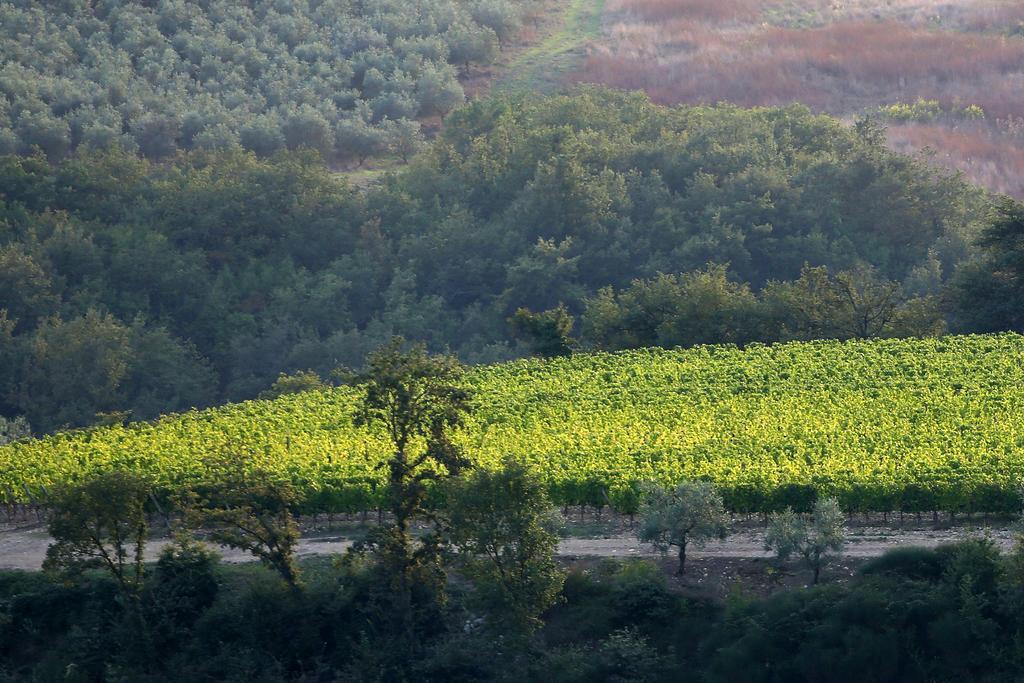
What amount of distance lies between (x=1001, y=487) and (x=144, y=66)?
64516mm

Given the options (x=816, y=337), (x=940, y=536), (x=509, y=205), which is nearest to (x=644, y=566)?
(x=940, y=536)

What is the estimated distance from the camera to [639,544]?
102 ft

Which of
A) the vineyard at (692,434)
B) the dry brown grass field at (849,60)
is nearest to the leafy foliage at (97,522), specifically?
the vineyard at (692,434)

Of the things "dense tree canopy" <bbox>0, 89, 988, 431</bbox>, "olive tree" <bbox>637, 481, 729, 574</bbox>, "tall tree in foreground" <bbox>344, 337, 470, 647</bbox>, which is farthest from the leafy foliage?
"dense tree canopy" <bbox>0, 89, 988, 431</bbox>

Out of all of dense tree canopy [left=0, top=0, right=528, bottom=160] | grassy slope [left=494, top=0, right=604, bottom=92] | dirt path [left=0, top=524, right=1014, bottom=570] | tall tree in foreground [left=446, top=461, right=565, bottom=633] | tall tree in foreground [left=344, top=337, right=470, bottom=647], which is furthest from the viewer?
grassy slope [left=494, top=0, right=604, bottom=92]

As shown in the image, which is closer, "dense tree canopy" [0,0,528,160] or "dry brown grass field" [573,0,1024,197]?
"dense tree canopy" [0,0,528,160]

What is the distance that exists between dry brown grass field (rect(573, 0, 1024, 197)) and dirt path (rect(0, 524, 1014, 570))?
48101 millimetres

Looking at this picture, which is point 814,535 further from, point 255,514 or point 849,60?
point 849,60

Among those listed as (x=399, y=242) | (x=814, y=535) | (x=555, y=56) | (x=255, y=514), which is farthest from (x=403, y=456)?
(x=555, y=56)

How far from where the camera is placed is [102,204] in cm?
7050

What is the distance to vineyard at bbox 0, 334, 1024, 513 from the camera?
3125cm

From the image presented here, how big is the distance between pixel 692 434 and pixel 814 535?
25.0 feet

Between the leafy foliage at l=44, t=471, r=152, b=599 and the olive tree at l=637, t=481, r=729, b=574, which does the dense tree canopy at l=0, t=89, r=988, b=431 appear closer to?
the olive tree at l=637, t=481, r=729, b=574

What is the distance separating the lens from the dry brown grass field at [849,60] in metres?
80.1
